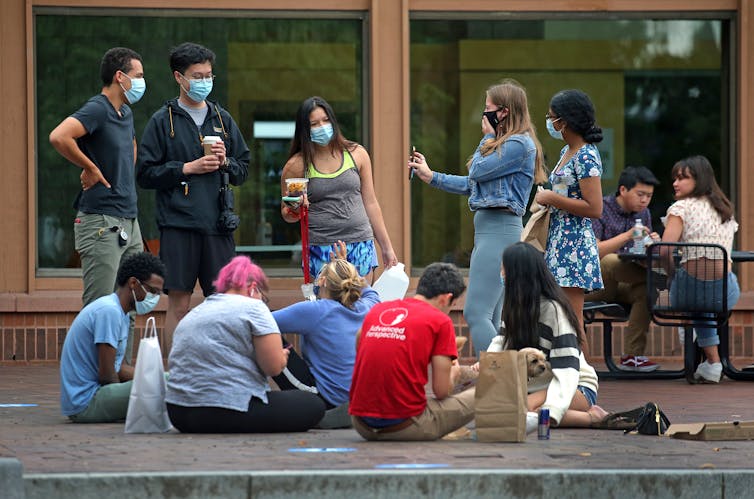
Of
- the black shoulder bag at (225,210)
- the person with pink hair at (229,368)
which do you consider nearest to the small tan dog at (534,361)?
the person with pink hair at (229,368)

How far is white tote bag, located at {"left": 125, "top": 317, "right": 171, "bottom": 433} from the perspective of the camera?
7.96 m

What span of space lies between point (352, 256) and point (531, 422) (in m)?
2.35

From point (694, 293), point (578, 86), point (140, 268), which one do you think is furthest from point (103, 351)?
point (578, 86)

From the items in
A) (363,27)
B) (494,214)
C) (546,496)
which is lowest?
(546,496)

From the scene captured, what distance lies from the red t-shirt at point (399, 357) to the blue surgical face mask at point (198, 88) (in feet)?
9.23

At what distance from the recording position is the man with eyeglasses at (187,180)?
9680 mm

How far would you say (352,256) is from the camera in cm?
977

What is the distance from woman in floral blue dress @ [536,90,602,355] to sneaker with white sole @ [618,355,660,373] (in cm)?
242

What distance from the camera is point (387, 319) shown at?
7.54 metres

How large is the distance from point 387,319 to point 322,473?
4.59 ft

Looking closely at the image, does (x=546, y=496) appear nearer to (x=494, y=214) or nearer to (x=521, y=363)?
(x=521, y=363)

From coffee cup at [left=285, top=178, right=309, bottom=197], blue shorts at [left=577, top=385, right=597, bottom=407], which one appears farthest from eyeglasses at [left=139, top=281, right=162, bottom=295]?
blue shorts at [left=577, top=385, right=597, bottom=407]

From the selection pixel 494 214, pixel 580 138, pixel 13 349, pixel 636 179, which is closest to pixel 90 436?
pixel 494 214

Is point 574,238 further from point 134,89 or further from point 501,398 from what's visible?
point 134,89
